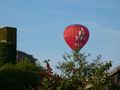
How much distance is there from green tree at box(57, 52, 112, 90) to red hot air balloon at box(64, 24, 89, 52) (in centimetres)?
1608

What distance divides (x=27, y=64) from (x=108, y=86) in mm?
51860

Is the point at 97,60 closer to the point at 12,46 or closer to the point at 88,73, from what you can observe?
the point at 88,73

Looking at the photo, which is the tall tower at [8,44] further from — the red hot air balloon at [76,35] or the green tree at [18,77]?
the red hot air balloon at [76,35]

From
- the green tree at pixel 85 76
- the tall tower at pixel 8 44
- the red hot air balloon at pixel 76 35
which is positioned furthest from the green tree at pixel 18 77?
the green tree at pixel 85 76

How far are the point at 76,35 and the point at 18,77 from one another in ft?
64.9

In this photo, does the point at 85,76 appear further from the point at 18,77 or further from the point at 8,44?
the point at 8,44

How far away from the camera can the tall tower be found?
3250 inches

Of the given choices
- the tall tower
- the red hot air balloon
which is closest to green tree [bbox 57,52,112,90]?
the red hot air balloon

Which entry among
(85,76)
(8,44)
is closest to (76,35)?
(85,76)

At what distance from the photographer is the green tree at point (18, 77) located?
58.1m

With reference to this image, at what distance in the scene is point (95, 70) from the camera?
1057 inches

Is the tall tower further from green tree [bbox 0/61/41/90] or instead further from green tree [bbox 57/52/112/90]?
green tree [bbox 57/52/112/90]

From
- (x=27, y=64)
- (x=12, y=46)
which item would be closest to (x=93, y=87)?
(x=27, y=64)

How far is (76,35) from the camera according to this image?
4553 centimetres
